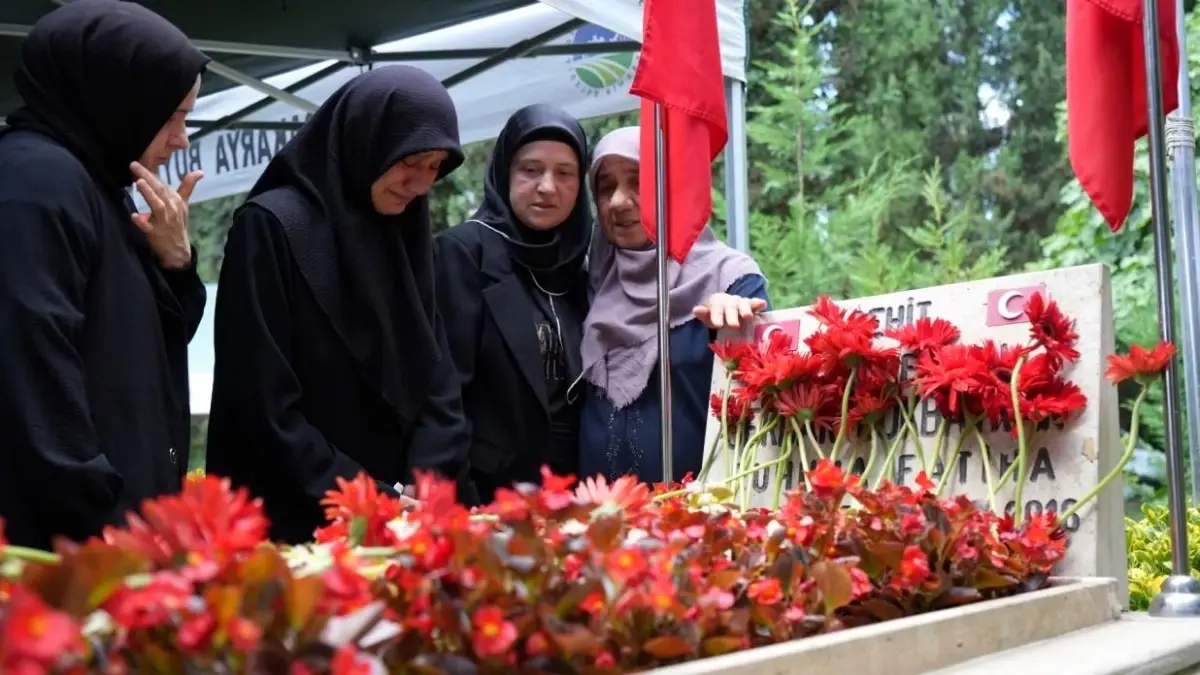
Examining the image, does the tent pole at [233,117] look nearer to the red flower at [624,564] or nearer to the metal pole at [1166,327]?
the metal pole at [1166,327]

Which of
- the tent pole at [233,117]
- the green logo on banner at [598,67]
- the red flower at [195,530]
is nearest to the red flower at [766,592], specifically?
the red flower at [195,530]

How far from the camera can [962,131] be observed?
10.9m

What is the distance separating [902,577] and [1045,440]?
57cm

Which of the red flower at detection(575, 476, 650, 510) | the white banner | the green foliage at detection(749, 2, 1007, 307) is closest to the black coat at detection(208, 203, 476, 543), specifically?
the red flower at detection(575, 476, 650, 510)

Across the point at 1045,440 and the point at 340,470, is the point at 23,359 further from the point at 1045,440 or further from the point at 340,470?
the point at 1045,440

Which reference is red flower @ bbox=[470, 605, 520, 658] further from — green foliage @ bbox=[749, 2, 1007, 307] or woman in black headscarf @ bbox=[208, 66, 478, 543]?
green foliage @ bbox=[749, 2, 1007, 307]

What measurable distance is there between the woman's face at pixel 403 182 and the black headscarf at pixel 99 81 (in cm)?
40

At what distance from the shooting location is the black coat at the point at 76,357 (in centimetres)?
147

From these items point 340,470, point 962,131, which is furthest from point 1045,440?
point 962,131

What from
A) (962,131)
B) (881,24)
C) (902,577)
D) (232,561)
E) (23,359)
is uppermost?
(881,24)

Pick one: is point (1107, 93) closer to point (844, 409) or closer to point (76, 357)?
point (844, 409)

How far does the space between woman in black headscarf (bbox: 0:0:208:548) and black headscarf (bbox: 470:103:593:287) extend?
0.77 metres

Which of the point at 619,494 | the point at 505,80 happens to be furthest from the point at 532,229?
the point at 505,80

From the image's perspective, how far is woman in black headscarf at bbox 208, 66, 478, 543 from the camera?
1906 millimetres
